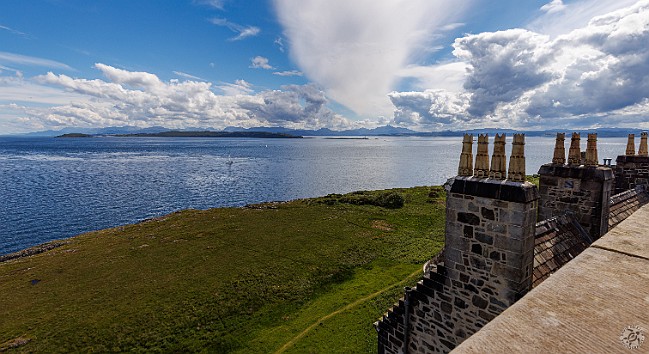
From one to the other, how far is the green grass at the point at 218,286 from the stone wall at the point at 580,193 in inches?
430

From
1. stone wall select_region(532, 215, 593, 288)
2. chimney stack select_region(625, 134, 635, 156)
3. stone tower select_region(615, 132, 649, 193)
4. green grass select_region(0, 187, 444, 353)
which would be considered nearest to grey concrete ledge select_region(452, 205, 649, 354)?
stone wall select_region(532, 215, 593, 288)

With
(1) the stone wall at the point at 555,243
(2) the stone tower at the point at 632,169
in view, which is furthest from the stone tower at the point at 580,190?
(2) the stone tower at the point at 632,169

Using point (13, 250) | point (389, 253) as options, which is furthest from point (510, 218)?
point (13, 250)

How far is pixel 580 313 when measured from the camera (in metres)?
2.08

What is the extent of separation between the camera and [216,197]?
2832 inches

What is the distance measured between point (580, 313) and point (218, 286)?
25.3 meters

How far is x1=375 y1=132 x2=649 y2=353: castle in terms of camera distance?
23.5 ft

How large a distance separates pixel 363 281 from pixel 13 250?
44652 mm

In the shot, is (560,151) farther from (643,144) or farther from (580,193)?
(643,144)

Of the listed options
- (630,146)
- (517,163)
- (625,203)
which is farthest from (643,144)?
(517,163)

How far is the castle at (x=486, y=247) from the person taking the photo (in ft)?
23.5

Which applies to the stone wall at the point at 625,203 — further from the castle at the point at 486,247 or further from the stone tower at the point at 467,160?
the stone tower at the point at 467,160

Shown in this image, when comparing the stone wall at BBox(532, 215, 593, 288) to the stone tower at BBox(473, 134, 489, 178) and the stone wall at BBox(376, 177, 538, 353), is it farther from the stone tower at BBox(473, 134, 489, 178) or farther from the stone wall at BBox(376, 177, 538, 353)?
the stone tower at BBox(473, 134, 489, 178)

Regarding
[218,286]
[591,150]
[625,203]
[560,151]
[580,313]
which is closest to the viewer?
[580,313]
